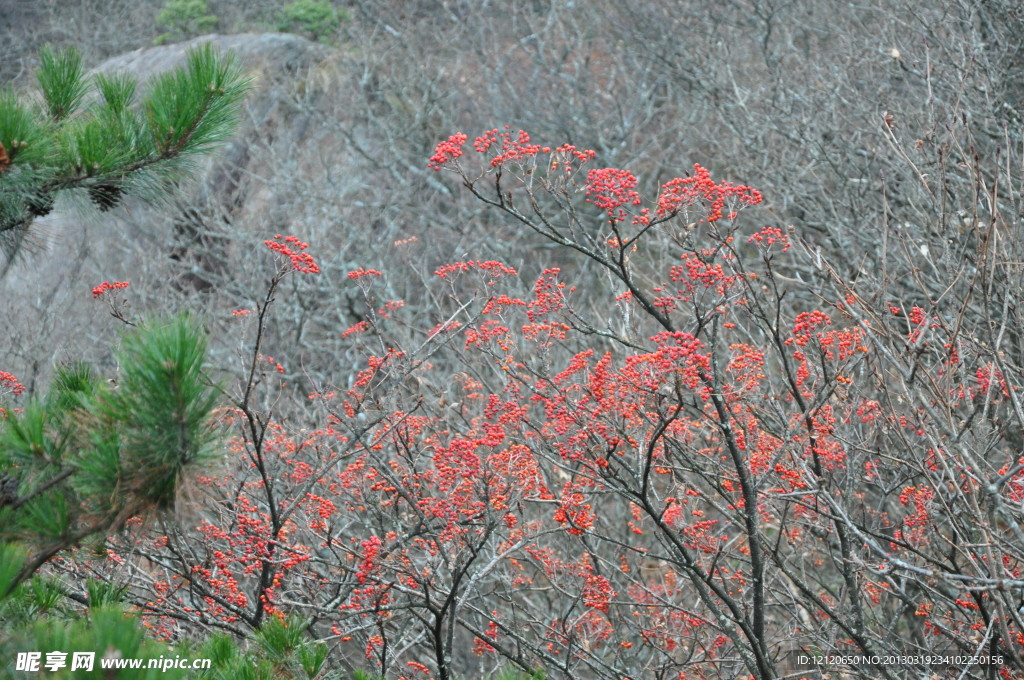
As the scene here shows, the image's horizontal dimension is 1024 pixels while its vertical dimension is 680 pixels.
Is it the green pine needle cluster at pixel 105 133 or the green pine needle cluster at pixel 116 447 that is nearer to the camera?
the green pine needle cluster at pixel 116 447

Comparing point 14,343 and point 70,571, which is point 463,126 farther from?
point 70,571

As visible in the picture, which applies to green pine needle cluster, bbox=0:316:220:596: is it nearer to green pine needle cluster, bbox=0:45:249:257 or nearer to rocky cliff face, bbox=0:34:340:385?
green pine needle cluster, bbox=0:45:249:257

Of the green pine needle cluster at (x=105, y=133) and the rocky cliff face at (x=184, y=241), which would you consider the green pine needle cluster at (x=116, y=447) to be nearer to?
the green pine needle cluster at (x=105, y=133)

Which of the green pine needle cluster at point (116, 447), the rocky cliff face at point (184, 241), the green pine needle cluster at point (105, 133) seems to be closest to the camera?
the green pine needle cluster at point (116, 447)

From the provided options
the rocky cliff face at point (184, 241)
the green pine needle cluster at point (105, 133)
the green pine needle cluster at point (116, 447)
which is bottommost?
the rocky cliff face at point (184, 241)

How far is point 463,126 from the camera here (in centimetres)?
1593

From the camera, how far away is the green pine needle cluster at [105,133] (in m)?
3.84

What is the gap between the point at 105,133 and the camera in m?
4.12

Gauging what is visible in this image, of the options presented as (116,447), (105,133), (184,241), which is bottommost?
(184,241)

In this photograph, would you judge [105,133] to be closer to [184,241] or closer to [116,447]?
[116,447]

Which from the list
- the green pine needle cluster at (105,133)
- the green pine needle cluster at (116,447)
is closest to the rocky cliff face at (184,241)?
the green pine needle cluster at (105,133)

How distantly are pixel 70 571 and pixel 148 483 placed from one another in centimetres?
233

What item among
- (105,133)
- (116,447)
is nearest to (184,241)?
(105,133)

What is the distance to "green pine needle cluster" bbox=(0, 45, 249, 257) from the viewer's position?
3842mm
